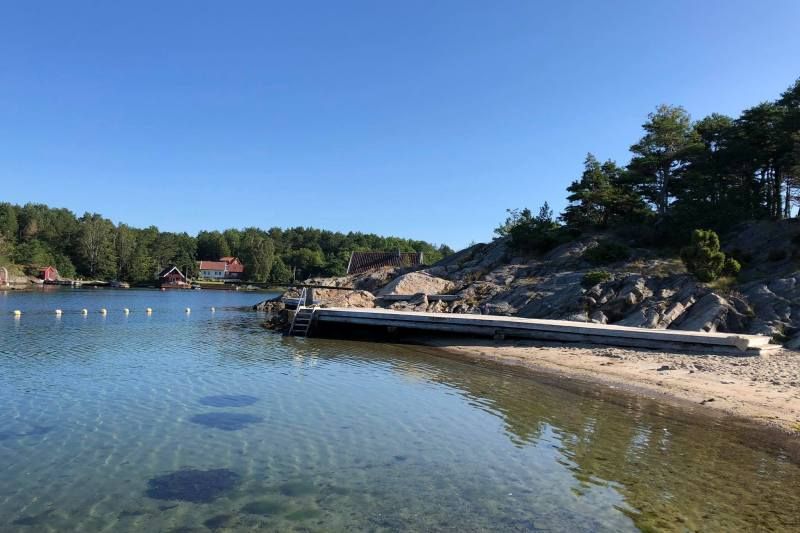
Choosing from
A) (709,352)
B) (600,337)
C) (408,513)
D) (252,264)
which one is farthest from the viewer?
(252,264)

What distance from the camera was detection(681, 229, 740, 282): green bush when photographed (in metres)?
29.8

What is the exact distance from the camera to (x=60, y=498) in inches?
331

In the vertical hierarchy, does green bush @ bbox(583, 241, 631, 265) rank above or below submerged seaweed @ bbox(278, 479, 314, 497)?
above

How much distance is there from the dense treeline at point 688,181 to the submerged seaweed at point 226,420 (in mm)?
35691

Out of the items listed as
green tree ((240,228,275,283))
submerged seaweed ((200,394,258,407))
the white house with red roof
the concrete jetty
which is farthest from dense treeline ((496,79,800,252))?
the white house with red roof

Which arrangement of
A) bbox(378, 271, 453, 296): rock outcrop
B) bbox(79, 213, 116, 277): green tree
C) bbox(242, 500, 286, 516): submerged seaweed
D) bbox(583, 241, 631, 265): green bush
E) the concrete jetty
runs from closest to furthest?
bbox(242, 500, 286, 516): submerged seaweed → the concrete jetty → bbox(583, 241, 631, 265): green bush → bbox(378, 271, 453, 296): rock outcrop → bbox(79, 213, 116, 277): green tree

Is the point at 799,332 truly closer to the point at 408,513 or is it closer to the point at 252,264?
the point at 408,513

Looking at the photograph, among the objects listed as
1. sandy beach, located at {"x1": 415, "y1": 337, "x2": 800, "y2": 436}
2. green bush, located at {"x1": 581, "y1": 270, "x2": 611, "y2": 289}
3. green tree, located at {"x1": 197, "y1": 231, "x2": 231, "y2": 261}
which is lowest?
sandy beach, located at {"x1": 415, "y1": 337, "x2": 800, "y2": 436}

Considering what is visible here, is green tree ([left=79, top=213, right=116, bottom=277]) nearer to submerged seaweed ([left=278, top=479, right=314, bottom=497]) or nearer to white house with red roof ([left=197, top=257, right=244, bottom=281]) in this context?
white house with red roof ([left=197, top=257, right=244, bottom=281])

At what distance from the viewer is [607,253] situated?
39.5 metres

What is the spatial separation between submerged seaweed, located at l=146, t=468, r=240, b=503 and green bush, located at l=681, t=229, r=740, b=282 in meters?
28.6

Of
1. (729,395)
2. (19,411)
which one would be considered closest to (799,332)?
(729,395)

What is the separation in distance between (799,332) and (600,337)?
27.0ft

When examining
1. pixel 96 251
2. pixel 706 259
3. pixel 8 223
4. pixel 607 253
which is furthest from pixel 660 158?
pixel 8 223
